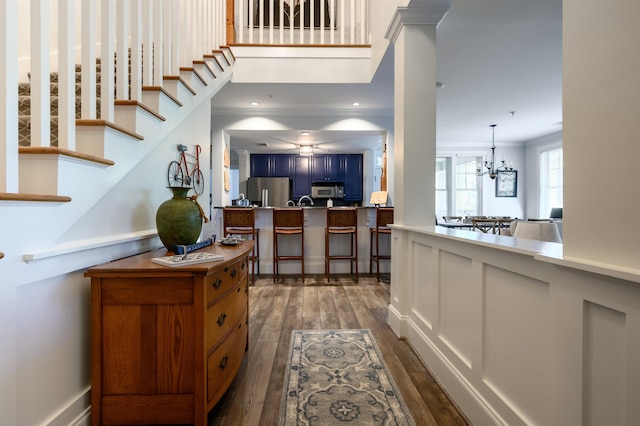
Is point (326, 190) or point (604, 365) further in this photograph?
point (326, 190)

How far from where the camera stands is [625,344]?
0.75 m

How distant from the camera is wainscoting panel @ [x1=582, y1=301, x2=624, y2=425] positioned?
766 mm

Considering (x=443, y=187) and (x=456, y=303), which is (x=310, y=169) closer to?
(x=443, y=187)

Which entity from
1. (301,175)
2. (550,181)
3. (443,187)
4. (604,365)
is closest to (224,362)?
(604,365)

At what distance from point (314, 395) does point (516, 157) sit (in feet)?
27.4

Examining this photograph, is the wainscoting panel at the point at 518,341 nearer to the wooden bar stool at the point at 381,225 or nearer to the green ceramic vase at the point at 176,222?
the green ceramic vase at the point at 176,222

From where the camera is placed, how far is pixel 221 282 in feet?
4.87

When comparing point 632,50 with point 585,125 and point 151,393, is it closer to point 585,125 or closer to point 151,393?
point 585,125

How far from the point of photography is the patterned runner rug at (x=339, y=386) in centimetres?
148

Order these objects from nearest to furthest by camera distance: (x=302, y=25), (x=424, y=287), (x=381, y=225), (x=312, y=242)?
1. (x=424, y=287)
2. (x=302, y=25)
3. (x=381, y=225)
4. (x=312, y=242)

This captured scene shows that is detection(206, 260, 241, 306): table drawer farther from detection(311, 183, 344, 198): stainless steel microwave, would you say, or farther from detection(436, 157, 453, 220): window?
detection(436, 157, 453, 220): window

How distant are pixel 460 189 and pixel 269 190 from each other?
4934 millimetres

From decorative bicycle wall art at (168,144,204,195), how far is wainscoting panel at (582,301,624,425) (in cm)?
244

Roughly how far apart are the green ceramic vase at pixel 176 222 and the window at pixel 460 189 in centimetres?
730
